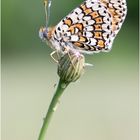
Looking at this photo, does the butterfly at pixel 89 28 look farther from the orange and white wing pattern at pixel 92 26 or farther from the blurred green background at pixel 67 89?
the blurred green background at pixel 67 89

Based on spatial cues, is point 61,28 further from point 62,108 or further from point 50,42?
point 62,108

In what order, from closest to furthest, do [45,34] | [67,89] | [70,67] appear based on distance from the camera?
[70,67], [45,34], [67,89]

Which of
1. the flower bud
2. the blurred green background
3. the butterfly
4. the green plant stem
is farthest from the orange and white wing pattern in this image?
the blurred green background

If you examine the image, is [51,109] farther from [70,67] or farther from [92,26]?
[92,26]

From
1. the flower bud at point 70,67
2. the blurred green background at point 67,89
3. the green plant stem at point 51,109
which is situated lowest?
the blurred green background at point 67,89

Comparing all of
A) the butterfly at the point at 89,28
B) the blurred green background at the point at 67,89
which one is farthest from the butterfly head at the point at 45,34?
the blurred green background at the point at 67,89

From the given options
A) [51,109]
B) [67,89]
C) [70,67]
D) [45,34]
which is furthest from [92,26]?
[67,89]

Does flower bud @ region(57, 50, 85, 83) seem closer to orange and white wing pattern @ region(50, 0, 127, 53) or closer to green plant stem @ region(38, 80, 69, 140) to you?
green plant stem @ region(38, 80, 69, 140)
